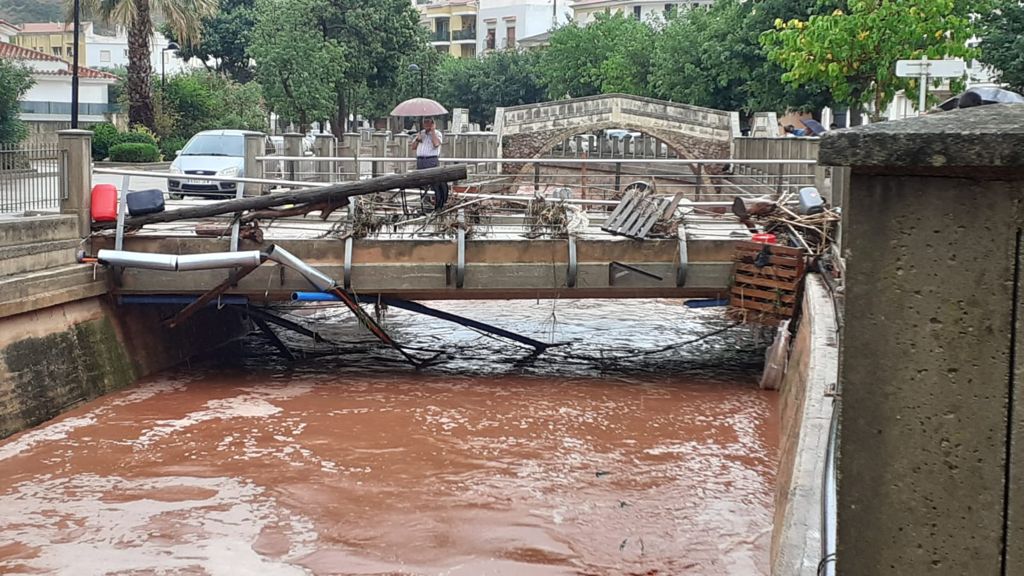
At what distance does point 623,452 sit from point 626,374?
13.2ft

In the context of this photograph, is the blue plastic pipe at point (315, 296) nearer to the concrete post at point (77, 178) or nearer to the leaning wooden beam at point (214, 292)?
the leaning wooden beam at point (214, 292)

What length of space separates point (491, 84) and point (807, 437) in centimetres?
6602

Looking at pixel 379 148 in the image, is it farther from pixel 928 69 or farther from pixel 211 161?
pixel 928 69

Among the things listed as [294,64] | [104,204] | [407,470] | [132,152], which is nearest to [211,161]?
[104,204]

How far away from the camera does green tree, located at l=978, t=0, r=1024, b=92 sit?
22906 millimetres

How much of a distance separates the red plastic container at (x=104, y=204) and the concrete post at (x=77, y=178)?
0.56ft

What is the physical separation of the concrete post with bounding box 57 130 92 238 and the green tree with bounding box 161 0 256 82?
5188 centimetres

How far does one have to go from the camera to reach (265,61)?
41812 millimetres


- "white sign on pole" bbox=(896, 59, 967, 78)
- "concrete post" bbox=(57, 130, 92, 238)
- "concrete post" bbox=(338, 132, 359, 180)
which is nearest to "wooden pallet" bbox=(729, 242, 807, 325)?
"white sign on pole" bbox=(896, 59, 967, 78)

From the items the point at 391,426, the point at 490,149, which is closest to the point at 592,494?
the point at 391,426

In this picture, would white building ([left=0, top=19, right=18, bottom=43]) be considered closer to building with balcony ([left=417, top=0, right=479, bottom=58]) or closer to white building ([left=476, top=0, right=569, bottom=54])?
white building ([left=476, top=0, right=569, bottom=54])

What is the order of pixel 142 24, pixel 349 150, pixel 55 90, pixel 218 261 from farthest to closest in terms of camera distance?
pixel 55 90 → pixel 142 24 → pixel 349 150 → pixel 218 261

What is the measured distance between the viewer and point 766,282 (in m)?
14.2

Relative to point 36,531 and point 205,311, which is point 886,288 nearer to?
point 36,531
